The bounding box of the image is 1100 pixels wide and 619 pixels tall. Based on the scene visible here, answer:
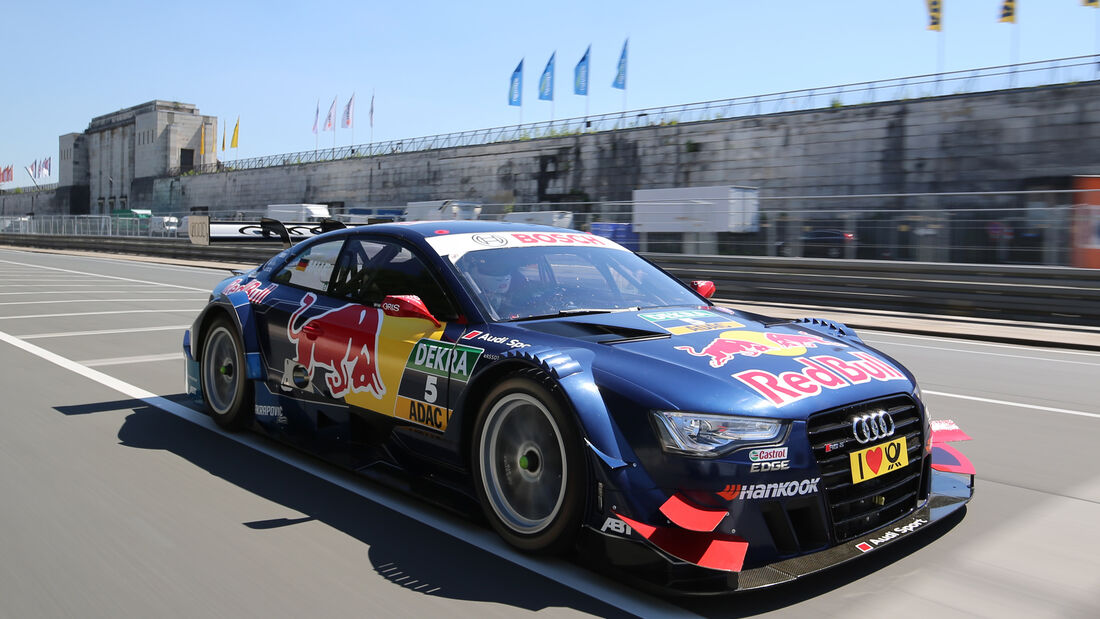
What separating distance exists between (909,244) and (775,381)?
1411cm


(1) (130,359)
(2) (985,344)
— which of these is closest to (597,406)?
(1) (130,359)

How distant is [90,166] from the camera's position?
11181cm

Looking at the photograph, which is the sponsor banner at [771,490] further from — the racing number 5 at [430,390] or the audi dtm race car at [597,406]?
the racing number 5 at [430,390]

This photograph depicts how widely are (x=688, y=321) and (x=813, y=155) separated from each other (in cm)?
3321

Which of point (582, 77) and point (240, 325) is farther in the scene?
point (582, 77)

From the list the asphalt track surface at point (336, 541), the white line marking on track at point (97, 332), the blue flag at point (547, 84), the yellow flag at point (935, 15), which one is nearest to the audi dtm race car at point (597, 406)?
the asphalt track surface at point (336, 541)

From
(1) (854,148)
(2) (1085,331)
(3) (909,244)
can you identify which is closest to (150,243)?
(1) (854,148)

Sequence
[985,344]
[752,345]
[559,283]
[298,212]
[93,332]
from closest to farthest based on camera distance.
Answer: [752,345] → [559,283] → [93,332] → [985,344] → [298,212]

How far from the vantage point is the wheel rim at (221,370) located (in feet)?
18.9

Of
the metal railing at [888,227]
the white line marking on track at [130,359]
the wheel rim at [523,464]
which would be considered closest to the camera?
the wheel rim at [523,464]

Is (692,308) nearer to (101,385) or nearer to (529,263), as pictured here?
(529,263)

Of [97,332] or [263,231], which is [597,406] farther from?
[97,332]

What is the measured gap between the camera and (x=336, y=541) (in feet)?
12.5

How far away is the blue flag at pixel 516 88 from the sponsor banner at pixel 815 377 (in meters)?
54.3
